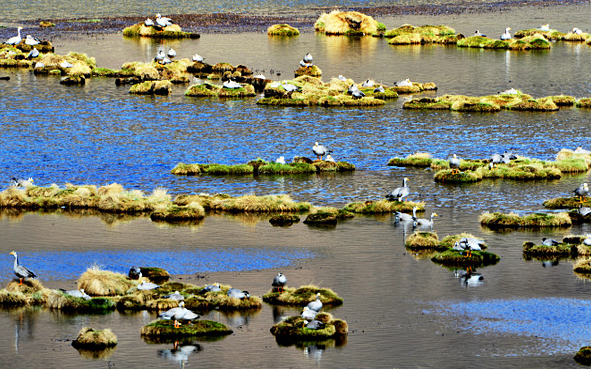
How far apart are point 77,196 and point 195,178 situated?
10039 millimetres

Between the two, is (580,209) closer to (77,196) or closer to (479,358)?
(479,358)

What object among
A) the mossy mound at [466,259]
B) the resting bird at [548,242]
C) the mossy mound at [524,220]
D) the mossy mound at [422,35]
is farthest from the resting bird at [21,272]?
the mossy mound at [422,35]

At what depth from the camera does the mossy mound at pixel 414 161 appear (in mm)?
79375

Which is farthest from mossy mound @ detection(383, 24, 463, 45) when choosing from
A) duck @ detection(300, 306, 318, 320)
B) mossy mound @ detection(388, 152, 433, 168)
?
duck @ detection(300, 306, 318, 320)

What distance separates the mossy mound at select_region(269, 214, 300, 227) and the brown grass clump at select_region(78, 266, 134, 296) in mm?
15012

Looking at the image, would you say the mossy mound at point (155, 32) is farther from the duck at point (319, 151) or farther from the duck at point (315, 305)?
the duck at point (315, 305)

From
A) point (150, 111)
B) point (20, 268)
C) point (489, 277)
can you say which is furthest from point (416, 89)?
point (20, 268)

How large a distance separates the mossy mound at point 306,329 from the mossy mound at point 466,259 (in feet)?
39.9

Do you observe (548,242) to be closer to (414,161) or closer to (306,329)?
(306,329)

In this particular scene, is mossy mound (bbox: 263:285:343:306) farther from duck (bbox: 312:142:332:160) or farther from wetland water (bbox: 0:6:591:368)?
duck (bbox: 312:142:332:160)

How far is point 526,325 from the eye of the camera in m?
45.9

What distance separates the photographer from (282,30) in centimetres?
15475

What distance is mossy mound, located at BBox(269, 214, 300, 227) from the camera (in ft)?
211

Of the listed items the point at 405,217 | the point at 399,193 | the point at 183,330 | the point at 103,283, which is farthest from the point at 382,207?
the point at 183,330
